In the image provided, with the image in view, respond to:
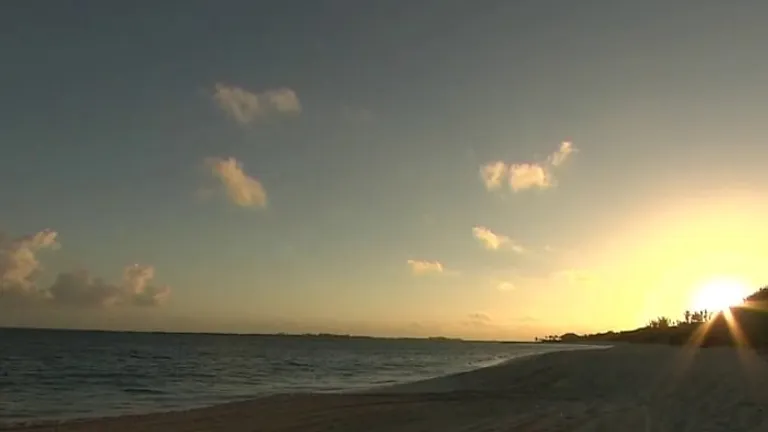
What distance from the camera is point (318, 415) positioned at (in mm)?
17781

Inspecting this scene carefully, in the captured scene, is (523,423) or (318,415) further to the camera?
(318,415)

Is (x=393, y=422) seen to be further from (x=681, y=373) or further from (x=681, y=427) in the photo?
(x=681, y=373)

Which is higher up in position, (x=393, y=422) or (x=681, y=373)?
(x=681, y=373)

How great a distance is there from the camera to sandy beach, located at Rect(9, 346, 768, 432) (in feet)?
48.1

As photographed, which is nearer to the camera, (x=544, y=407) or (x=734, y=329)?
(x=544, y=407)

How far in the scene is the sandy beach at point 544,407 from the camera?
14.6 m

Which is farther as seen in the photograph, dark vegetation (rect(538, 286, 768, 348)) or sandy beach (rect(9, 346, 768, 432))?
dark vegetation (rect(538, 286, 768, 348))

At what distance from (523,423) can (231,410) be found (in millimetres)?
9466

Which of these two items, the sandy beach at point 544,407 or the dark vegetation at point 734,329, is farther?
the dark vegetation at point 734,329

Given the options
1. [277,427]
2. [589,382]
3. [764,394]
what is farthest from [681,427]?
[589,382]

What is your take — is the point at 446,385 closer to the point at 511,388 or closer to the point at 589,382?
the point at 511,388

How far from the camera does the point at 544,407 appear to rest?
17625mm

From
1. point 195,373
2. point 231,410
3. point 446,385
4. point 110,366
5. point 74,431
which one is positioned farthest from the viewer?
point 110,366

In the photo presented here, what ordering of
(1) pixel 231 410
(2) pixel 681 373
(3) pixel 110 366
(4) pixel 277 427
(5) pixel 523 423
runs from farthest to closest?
1. (3) pixel 110 366
2. (2) pixel 681 373
3. (1) pixel 231 410
4. (4) pixel 277 427
5. (5) pixel 523 423
